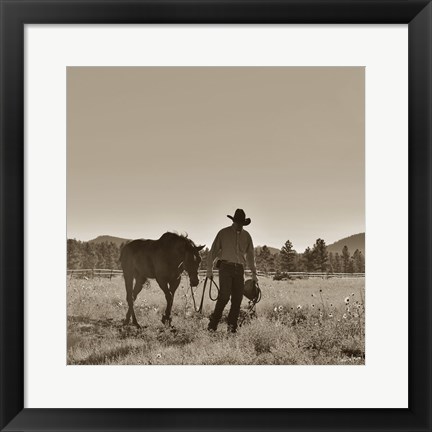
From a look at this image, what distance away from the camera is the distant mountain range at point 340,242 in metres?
3.74

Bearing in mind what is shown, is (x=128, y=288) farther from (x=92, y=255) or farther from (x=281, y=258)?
(x=281, y=258)

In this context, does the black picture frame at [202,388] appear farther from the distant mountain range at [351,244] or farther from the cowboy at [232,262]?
the cowboy at [232,262]

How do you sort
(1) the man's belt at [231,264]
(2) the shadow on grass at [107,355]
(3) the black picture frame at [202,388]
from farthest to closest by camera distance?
(1) the man's belt at [231,264] → (2) the shadow on grass at [107,355] → (3) the black picture frame at [202,388]

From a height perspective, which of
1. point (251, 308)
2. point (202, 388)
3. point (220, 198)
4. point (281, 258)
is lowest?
point (202, 388)

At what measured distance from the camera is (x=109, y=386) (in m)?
3.63

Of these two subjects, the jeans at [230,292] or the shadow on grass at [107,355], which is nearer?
the shadow on grass at [107,355]

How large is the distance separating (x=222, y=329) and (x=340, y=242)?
93 cm

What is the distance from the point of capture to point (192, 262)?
154 inches

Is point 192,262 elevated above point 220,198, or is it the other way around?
point 220,198

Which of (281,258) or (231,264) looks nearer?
(281,258)

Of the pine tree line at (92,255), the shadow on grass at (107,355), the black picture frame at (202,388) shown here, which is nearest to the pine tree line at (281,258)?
the pine tree line at (92,255)

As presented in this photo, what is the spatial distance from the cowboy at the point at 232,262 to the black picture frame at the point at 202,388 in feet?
1.77

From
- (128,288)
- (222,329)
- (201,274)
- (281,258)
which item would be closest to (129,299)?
(128,288)

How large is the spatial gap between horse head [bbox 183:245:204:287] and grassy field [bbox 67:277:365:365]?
0.30 ft
